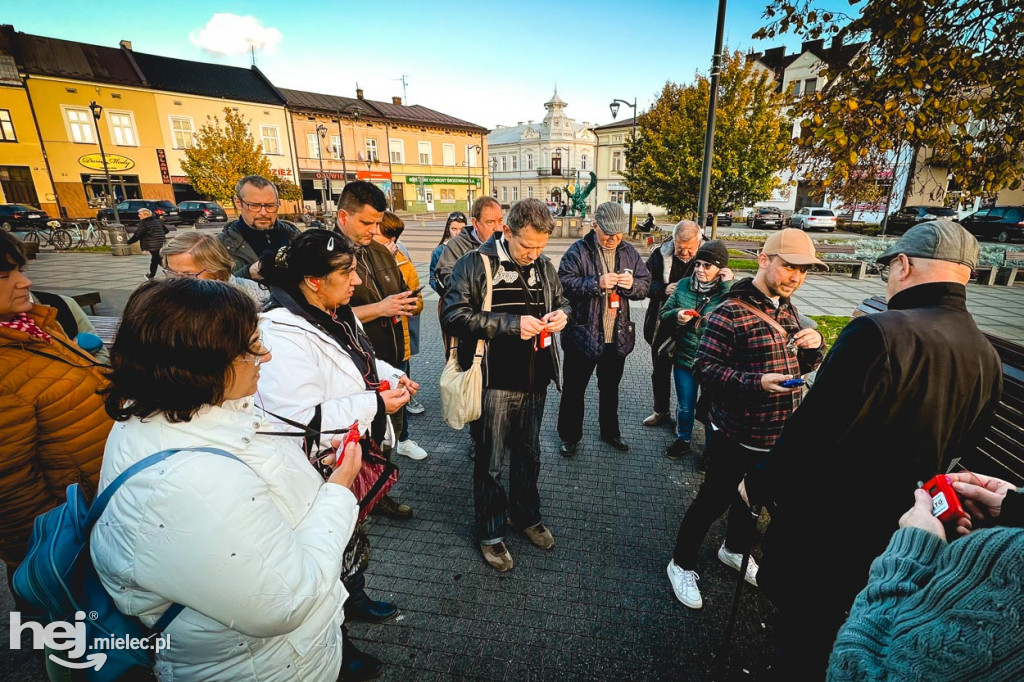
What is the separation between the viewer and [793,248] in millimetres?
2283

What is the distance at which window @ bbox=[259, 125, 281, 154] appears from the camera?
1328 inches

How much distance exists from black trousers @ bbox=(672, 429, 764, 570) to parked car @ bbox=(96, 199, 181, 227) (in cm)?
2910

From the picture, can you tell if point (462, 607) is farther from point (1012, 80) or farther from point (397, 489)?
point (1012, 80)

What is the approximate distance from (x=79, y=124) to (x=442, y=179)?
85.7 feet

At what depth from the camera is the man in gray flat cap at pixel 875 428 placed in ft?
5.10

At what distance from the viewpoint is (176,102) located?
29844 mm

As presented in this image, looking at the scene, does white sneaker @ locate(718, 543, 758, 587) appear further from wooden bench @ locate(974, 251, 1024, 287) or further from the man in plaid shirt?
wooden bench @ locate(974, 251, 1024, 287)

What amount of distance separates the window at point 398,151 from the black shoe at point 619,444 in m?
42.8

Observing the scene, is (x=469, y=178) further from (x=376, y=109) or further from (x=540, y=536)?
(x=540, y=536)

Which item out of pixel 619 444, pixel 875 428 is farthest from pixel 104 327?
pixel 875 428

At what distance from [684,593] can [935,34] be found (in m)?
4.12

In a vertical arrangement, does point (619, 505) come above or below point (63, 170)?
below

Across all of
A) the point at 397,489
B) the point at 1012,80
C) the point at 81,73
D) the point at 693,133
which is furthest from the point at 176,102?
the point at 1012,80
